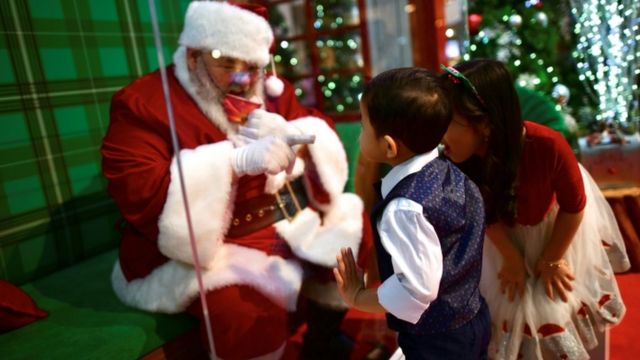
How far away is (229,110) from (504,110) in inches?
28.1

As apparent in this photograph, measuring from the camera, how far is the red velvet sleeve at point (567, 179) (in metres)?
1.08

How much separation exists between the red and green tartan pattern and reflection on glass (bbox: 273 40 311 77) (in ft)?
1.98

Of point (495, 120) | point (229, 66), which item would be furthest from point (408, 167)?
point (229, 66)

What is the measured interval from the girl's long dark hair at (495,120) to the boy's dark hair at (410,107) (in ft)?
0.56

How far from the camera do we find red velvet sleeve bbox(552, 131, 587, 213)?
108cm

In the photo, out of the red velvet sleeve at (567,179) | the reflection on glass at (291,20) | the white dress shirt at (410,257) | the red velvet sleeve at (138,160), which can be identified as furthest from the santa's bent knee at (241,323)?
the reflection on glass at (291,20)

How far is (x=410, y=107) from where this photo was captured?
0.81 m

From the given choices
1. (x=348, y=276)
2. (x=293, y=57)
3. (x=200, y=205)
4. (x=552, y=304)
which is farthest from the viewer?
(x=293, y=57)

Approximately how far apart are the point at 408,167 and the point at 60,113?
1.24 meters

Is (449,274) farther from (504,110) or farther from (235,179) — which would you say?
(235,179)

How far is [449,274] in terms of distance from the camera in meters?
0.88

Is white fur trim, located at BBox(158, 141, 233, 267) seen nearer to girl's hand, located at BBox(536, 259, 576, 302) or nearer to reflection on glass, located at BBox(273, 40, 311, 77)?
girl's hand, located at BBox(536, 259, 576, 302)

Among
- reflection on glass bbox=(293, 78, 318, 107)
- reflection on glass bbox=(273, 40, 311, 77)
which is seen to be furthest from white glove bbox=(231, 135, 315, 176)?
reflection on glass bbox=(293, 78, 318, 107)

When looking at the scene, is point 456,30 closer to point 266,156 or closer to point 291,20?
point 291,20
